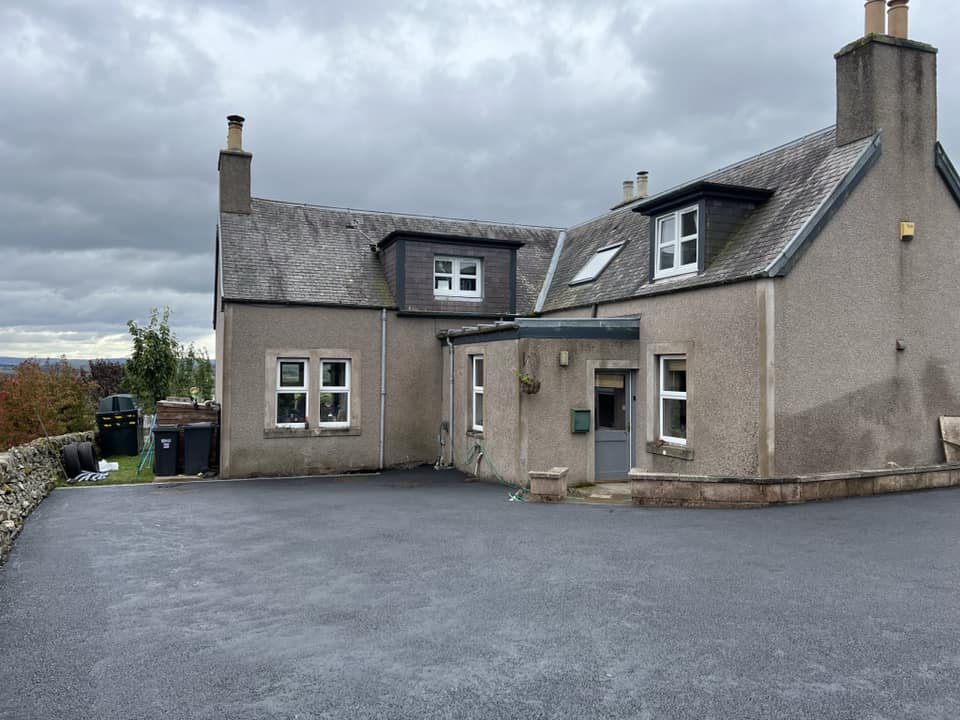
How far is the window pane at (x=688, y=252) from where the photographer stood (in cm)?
1355

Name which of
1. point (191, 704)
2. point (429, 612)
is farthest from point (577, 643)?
point (191, 704)

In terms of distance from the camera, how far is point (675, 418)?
13523 mm

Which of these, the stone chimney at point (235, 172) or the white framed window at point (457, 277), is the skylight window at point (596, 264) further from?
the stone chimney at point (235, 172)

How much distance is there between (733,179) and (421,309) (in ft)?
27.7

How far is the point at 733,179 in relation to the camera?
1577cm

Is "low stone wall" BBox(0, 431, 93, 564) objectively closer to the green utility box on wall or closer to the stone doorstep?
the stone doorstep

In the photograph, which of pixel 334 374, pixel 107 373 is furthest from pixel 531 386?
pixel 107 373

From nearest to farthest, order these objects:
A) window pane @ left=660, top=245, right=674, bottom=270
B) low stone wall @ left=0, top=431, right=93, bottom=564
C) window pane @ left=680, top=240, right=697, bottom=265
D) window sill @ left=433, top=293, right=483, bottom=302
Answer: low stone wall @ left=0, top=431, right=93, bottom=564
window pane @ left=680, top=240, right=697, bottom=265
window pane @ left=660, top=245, right=674, bottom=270
window sill @ left=433, top=293, right=483, bottom=302

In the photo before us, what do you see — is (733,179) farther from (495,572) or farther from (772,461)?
(495,572)

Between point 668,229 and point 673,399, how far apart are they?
3.67m

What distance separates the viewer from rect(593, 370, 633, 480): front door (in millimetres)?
14359

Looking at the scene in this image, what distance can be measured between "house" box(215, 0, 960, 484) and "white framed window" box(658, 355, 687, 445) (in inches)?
2.1

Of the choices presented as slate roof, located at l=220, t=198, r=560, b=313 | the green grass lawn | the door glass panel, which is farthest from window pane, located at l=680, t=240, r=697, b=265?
the green grass lawn

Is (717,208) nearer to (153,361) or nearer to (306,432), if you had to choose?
(306,432)
